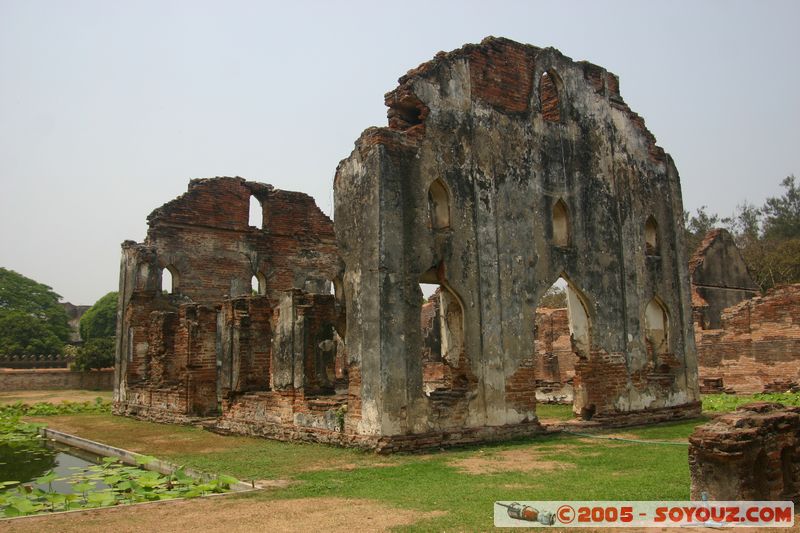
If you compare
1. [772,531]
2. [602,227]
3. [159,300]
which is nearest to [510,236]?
[602,227]

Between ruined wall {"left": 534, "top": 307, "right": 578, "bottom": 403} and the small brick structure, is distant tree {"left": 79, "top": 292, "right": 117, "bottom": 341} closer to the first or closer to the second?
ruined wall {"left": 534, "top": 307, "right": 578, "bottom": 403}

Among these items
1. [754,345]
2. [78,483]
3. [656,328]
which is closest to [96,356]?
[78,483]

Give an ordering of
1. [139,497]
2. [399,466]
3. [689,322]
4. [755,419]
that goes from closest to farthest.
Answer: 1. [755,419]
2. [139,497]
3. [399,466]
4. [689,322]

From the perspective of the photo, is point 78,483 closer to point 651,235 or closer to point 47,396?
point 651,235

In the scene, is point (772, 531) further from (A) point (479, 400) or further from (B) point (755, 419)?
(A) point (479, 400)

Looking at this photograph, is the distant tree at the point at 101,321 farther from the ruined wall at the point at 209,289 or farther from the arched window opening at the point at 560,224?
the arched window opening at the point at 560,224

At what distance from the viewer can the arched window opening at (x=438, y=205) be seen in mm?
10289

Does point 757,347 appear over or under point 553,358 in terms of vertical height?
over

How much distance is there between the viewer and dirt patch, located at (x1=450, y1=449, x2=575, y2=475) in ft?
25.0

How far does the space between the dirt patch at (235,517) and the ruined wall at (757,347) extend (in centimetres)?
1384

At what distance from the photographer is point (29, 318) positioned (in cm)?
3847

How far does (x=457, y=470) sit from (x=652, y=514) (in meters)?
2.82

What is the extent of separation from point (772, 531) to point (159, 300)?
16896mm

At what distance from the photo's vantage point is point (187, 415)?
14.5 meters
